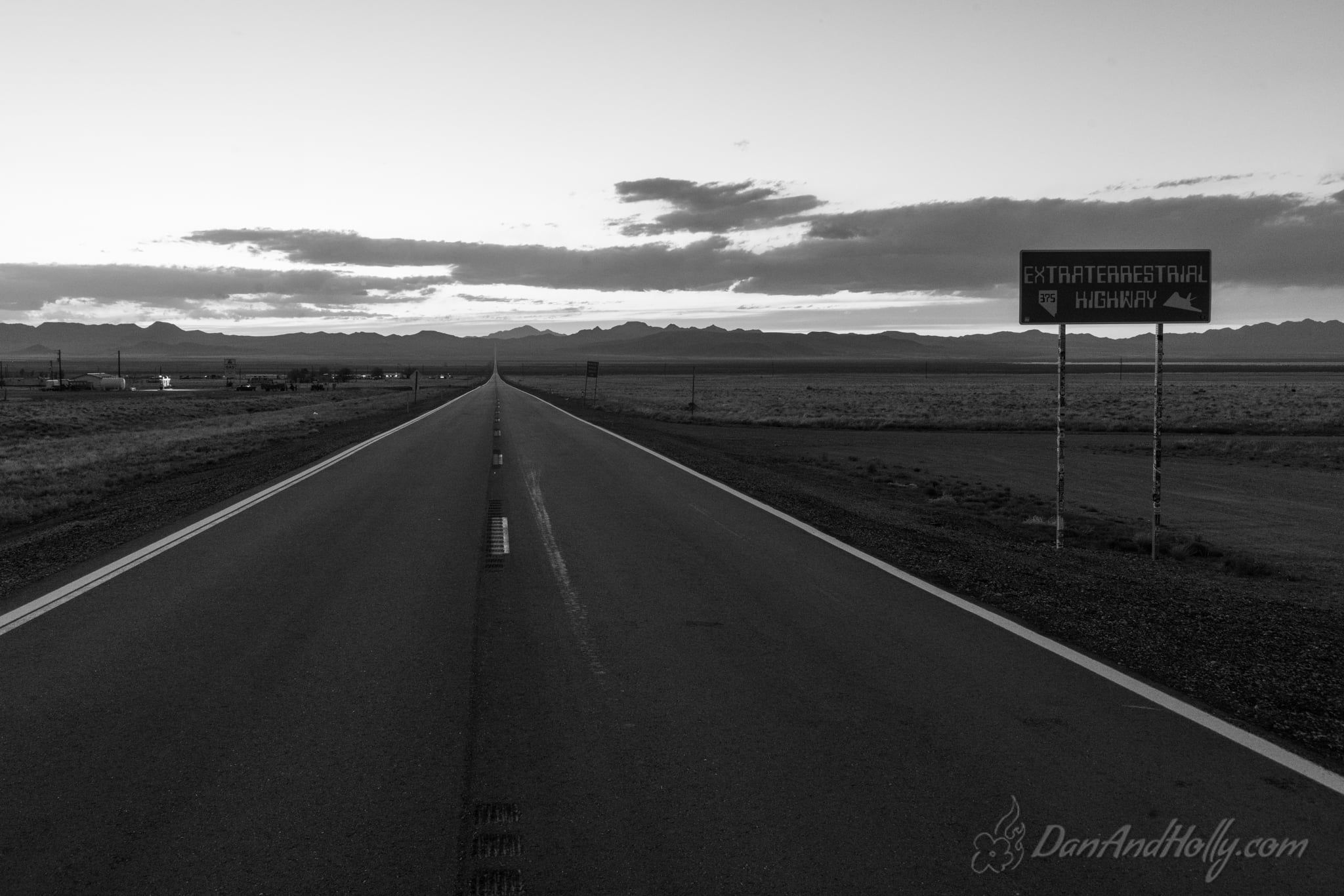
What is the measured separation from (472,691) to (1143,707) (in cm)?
378

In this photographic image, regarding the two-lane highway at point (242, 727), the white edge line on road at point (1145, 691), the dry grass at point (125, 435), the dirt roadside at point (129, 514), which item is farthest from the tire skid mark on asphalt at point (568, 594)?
the dry grass at point (125, 435)

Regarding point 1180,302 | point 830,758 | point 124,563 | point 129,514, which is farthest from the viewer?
point 129,514

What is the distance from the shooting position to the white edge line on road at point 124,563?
741 centimetres

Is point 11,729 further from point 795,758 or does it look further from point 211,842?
point 795,758

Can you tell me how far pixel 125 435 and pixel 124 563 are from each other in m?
31.1

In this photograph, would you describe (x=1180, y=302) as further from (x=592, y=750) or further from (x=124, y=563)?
(x=124, y=563)

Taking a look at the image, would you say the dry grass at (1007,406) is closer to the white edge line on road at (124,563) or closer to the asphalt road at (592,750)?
the white edge line on road at (124,563)

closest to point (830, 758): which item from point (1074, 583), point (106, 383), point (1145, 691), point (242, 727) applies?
point (1145, 691)

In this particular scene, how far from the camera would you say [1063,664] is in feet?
20.1

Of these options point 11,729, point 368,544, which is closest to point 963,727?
point 11,729

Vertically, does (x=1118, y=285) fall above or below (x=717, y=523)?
above

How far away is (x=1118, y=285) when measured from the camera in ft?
35.4

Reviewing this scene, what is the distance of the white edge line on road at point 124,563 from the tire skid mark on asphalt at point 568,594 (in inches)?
155

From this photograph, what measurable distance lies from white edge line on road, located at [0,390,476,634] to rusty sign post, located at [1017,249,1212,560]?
384 inches
